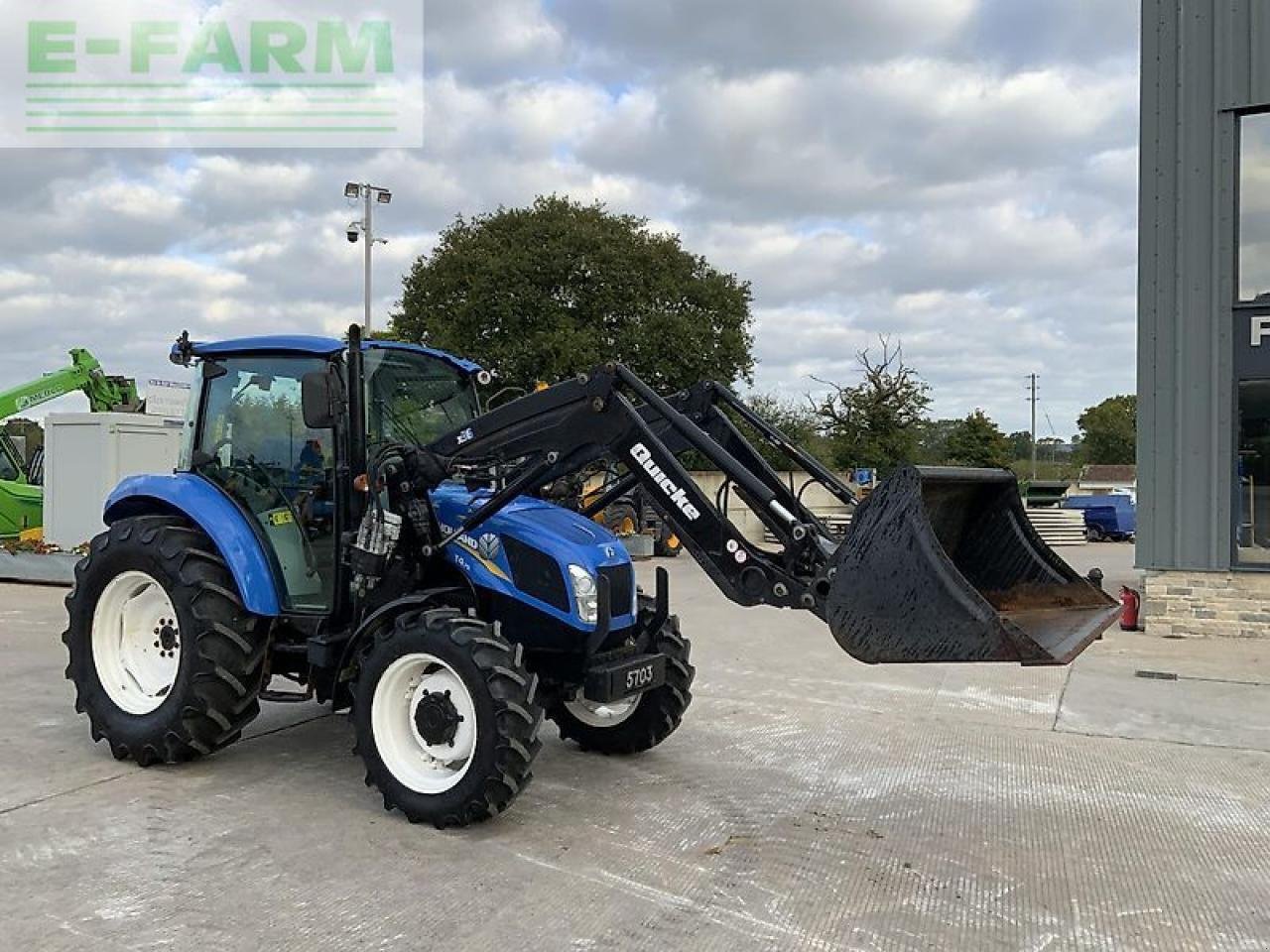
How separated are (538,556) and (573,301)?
86.6ft

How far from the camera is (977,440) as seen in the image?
45.2 m

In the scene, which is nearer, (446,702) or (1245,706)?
(446,702)

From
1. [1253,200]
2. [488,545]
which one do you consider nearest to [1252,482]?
[1253,200]

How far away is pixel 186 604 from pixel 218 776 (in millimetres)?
926

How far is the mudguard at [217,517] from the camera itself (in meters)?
5.60

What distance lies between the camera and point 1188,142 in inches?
463

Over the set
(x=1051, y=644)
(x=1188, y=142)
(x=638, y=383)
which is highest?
(x=1188, y=142)

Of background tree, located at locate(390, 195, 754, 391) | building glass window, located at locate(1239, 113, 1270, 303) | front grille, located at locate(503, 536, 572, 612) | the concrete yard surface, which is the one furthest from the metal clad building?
background tree, located at locate(390, 195, 754, 391)

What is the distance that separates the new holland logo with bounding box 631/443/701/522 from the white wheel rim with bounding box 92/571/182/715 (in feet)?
9.37

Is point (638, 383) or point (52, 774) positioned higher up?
point (638, 383)

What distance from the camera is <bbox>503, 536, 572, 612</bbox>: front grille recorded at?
5242mm

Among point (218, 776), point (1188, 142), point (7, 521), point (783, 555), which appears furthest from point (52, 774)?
point (7, 521)

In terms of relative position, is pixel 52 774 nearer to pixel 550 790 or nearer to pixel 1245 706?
Result: pixel 550 790

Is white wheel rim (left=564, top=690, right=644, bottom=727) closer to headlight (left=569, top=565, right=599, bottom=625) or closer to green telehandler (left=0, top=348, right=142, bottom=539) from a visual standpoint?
headlight (left=569, top=565, right=599, bottom=625)
